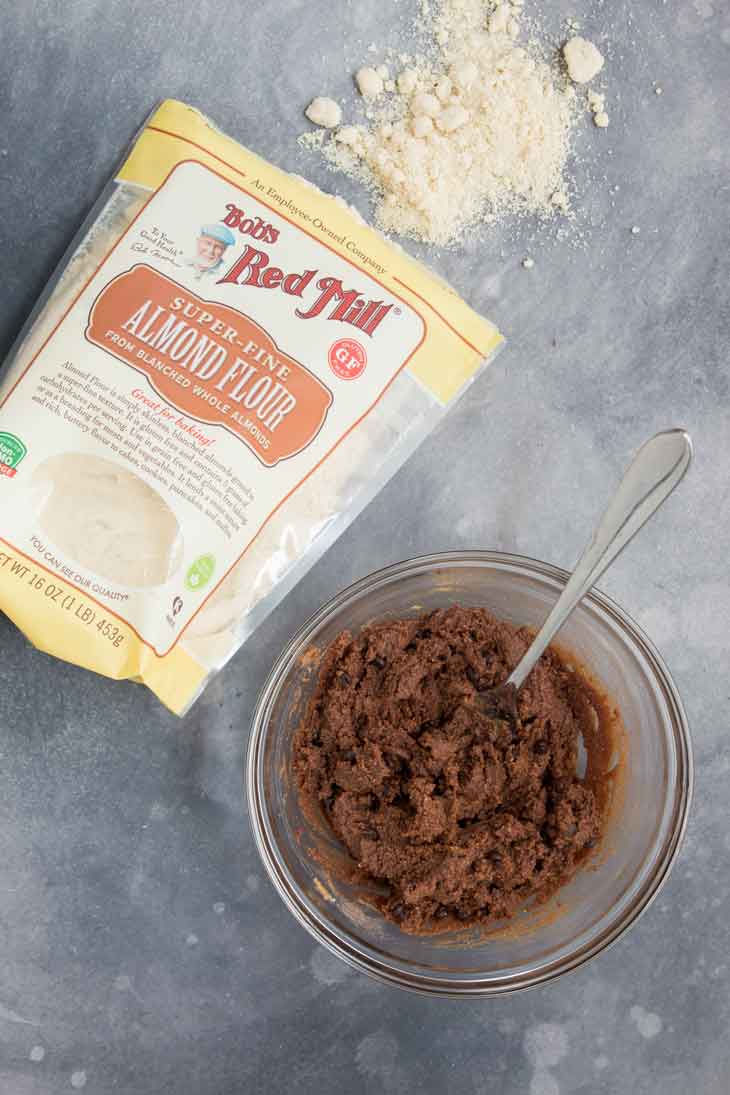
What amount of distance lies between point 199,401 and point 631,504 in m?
0.59

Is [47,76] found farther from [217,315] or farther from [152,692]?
[152,692]

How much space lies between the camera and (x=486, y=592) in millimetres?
1394

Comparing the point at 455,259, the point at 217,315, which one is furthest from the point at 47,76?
the point at 455,259

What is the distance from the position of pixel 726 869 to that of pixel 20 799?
1.12 meters

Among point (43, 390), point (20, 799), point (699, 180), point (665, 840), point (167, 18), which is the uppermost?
point (699, 180)

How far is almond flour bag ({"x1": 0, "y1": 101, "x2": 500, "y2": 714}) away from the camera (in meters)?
1.28

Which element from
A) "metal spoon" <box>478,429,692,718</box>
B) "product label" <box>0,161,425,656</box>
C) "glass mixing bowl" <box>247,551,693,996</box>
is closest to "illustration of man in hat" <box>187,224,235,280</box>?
"product label" <box>0,161,425,656</box>

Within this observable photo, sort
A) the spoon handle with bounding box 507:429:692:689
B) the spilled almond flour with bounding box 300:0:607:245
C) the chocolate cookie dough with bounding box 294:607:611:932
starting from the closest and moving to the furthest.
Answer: the spoon handle with bounding box 507:429:692:689 < the chocolate cookie dough with bounding box 294:607:611:932 < the spilled almond flour with bounding box 300:0:607:245

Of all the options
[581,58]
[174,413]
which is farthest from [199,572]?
[581,58]

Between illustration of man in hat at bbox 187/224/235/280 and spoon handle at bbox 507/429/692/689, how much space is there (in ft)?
2.12

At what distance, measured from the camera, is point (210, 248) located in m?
1.33

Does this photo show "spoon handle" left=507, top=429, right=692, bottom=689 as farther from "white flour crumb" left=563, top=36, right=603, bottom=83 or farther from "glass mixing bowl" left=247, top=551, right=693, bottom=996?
"white flour crumb" left=563, top=36, right=603, bottom=83

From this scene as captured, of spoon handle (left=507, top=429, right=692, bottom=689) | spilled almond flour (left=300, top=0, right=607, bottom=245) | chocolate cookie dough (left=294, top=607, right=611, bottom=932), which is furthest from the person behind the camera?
spilled almond flour (left=300, top=0, right=607, bottom=245)

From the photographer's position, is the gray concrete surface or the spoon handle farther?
the gray concrete surface
